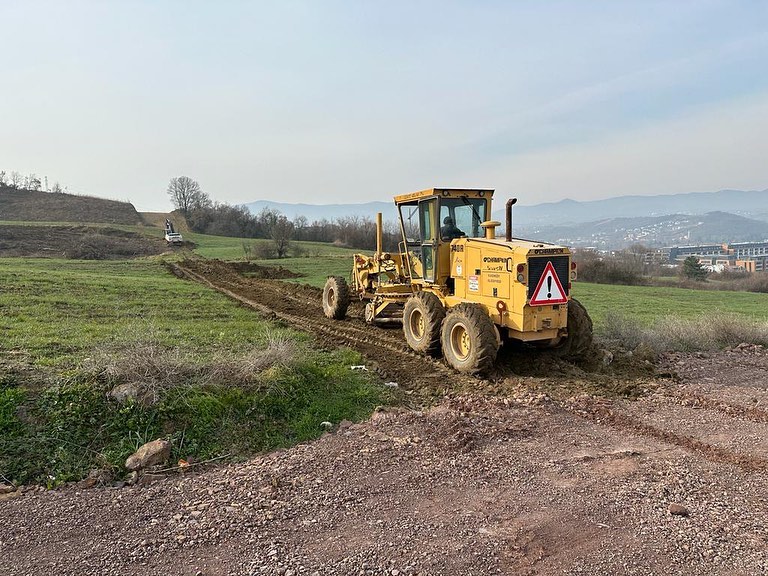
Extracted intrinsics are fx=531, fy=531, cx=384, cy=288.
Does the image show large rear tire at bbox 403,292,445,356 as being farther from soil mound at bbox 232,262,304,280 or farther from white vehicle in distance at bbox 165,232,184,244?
white vehicle in distance at bbox 165,232,184,244

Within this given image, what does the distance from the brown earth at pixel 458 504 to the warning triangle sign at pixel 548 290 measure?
1.77 metres

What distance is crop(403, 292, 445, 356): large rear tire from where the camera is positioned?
376 inches

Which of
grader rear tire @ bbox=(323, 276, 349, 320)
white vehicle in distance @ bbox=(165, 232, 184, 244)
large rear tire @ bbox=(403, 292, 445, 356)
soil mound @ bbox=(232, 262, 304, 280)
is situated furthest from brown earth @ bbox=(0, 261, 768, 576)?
white vehicle in distance @ bbox=(165, 232, 184, 244)

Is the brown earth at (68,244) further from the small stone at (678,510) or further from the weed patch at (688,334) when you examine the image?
the small stone at (678,510)

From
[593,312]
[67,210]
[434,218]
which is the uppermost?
[67,210]

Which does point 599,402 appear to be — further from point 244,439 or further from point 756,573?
point 244,439

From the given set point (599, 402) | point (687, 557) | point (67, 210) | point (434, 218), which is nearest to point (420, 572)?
point (687, 557)

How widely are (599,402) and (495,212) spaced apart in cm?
487

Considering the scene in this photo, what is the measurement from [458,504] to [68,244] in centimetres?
4240

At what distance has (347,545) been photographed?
3.81 meters

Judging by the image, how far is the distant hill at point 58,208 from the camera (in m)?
64.7

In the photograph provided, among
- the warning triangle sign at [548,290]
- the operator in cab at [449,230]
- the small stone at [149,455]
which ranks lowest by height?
the small stone at [149,455]

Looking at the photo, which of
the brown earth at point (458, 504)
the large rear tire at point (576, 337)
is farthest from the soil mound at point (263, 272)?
the brown earth at point (458, 504)

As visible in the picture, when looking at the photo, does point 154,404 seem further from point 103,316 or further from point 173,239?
point 173,239
